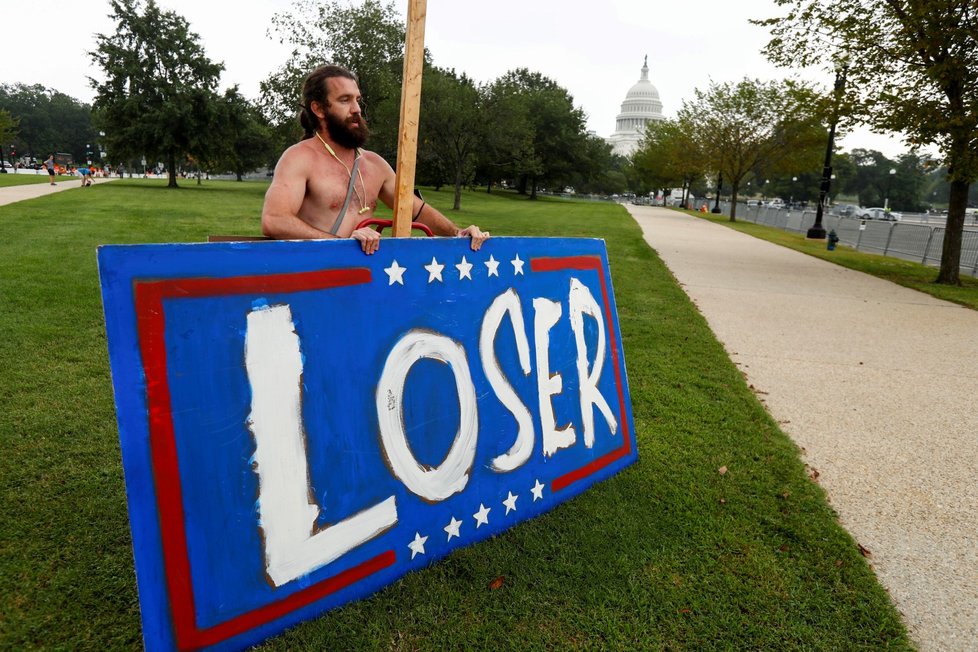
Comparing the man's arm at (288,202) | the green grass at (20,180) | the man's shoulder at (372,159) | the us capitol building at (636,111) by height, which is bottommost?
the green grass at (20,180)

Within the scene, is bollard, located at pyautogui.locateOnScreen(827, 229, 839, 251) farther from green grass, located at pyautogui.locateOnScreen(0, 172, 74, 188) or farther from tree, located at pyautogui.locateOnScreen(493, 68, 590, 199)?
Answer: tree, located at pyautogui.locateOnScreen(493, 68, 590, 199)

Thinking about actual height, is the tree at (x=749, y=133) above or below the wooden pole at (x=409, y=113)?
above

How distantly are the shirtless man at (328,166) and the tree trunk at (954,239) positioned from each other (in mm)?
13199

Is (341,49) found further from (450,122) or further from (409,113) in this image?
(409,113)

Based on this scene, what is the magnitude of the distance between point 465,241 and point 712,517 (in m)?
1.76

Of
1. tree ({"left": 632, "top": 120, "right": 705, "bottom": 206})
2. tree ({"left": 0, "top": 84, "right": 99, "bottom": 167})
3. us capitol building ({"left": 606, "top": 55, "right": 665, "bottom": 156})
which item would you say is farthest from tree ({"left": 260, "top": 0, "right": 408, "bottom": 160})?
us capitol building ({"left": 606, "top": 55, "right": 665, "bottom": 156})

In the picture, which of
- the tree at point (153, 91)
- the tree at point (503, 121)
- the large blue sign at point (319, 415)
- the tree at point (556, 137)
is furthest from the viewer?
the tree at point (556, 137)

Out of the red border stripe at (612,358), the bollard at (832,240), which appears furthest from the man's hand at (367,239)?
the bollard at (832,240)

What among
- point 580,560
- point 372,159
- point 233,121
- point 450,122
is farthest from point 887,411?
point 233,121

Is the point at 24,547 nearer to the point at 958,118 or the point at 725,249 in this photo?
the point at 958,118

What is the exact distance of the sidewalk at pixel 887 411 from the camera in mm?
2498

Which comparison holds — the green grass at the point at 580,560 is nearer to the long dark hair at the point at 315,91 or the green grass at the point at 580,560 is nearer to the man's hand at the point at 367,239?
the man's hand at the point at 367,239

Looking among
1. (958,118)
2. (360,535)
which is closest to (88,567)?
(360,535)

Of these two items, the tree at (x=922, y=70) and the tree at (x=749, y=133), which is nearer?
the tree at (x=922, y=70)
